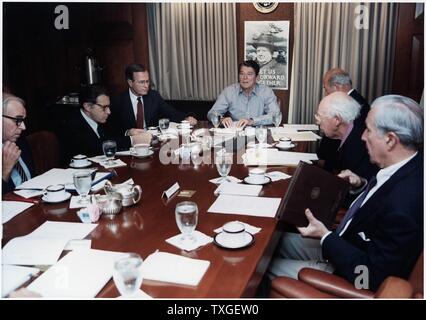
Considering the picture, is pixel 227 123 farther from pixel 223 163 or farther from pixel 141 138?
pixel 223 163

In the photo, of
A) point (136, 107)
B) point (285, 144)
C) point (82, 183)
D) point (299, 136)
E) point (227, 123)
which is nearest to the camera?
point (82, 183)

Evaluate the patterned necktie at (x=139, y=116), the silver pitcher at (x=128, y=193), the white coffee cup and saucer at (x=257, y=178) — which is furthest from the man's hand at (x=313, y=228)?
the patterned necktie at (x=139, y=116)

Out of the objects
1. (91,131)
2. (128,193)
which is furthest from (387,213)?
(91,131)

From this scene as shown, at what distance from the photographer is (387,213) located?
1351mm

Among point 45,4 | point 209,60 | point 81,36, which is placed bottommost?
point 209,60

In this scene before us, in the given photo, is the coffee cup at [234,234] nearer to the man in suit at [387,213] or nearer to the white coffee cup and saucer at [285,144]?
the man in suit at [387,213]

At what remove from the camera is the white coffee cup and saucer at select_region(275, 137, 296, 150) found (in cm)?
266

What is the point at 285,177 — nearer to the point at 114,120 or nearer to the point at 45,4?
the point at 114,120

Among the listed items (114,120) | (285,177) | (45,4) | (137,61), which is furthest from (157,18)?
(285,177)

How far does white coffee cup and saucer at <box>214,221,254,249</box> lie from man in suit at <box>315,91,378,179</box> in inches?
42.9

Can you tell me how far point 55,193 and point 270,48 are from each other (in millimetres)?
3636

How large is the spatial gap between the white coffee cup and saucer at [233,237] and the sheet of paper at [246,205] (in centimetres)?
22
